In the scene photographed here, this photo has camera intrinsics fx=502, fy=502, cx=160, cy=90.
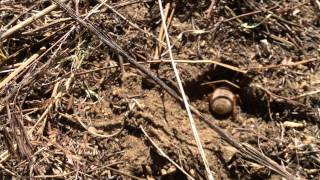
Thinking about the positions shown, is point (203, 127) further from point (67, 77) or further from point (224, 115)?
point (67, 77)

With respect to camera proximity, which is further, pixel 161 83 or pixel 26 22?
pixel 26 22

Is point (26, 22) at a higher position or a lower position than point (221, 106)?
higher

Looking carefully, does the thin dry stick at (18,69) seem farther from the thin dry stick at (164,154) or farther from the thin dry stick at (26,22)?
the thin dry stick at (164,154)

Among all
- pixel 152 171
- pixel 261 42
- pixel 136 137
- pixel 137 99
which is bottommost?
pixel 152 171

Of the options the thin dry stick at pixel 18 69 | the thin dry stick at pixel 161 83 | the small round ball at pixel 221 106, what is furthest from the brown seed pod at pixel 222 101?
the thin dry stick at pixel 18 69

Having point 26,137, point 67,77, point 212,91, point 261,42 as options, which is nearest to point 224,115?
point 212,91

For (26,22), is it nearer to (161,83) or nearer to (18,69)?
(18,69)

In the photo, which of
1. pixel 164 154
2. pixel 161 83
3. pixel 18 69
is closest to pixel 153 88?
pixel 161 83

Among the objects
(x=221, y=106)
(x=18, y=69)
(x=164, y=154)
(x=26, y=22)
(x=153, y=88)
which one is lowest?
(x=164, y=154)
